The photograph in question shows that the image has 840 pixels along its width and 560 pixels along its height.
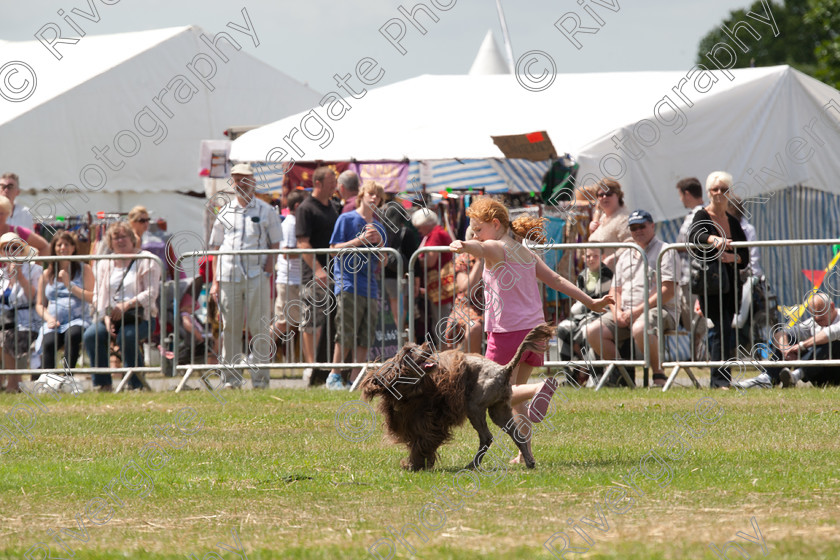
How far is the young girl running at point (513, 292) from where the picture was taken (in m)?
7.75

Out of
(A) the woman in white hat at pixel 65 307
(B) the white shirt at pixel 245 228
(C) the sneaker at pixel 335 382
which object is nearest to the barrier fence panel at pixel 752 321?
(C) the sneaker at pixel 335 382

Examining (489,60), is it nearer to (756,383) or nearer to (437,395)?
(756,383)

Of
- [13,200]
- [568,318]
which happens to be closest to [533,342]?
[568,318]

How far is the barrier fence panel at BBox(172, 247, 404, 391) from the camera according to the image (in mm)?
12719

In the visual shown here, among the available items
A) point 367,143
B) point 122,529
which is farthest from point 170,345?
point 122,529

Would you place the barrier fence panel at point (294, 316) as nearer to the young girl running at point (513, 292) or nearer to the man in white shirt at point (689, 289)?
the man in white shirt at point (689, 289)

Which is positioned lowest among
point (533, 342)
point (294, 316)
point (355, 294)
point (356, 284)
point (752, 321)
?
point (533, 342)

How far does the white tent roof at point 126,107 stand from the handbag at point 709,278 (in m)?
13.9

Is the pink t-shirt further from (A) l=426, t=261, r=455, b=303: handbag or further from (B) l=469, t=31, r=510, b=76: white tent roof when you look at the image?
(B) l=469, t=31, r=510, b=76: white tent roof

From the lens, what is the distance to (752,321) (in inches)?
470

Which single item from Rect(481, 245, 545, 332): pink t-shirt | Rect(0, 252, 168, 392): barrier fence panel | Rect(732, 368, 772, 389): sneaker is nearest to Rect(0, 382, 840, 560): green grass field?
Rect(481, 245, 545, 332): pink t-shirt

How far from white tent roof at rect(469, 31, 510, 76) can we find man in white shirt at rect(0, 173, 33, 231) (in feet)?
43.5

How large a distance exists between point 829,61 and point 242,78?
17424 mm

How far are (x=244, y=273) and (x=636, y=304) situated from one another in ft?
13.9
